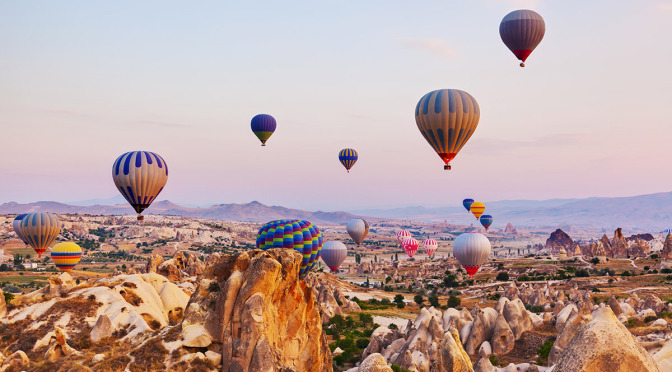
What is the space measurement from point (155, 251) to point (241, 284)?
6685 inches

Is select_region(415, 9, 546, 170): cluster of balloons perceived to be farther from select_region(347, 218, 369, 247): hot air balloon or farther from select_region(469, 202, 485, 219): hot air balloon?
select_region(469, 202, 485, 219): hot air balloon

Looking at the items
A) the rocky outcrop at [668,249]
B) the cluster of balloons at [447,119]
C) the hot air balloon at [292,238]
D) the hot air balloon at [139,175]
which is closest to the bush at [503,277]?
the rocky outcrop at [668,249]

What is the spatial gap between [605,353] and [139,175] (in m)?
38.3

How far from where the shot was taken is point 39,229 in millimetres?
63812

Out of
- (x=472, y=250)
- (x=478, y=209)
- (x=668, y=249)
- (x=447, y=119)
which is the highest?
(x=447, y=119)

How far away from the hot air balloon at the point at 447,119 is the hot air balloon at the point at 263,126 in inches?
1006

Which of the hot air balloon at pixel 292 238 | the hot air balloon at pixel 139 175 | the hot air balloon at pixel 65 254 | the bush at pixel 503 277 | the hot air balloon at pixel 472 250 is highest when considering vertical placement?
the hot air balloon at pixel 139 175

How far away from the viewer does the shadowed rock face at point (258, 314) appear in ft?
64.4

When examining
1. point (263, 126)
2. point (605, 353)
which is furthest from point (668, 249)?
point (605, 353)

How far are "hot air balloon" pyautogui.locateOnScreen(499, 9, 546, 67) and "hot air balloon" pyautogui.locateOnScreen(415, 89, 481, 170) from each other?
29.6 feet

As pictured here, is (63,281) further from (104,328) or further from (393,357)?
(393,357)

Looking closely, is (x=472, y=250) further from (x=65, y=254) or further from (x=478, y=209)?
(x=478, y=209)

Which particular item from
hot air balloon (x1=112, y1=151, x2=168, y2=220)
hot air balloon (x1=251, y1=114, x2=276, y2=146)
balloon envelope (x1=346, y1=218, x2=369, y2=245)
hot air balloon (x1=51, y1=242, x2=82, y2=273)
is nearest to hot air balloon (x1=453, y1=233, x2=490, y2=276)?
hot air balloon (x1=251, y1=114, x2=276, y2=146)

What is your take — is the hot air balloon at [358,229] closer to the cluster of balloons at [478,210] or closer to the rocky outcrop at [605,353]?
the cluster of balloons at [478,210]
